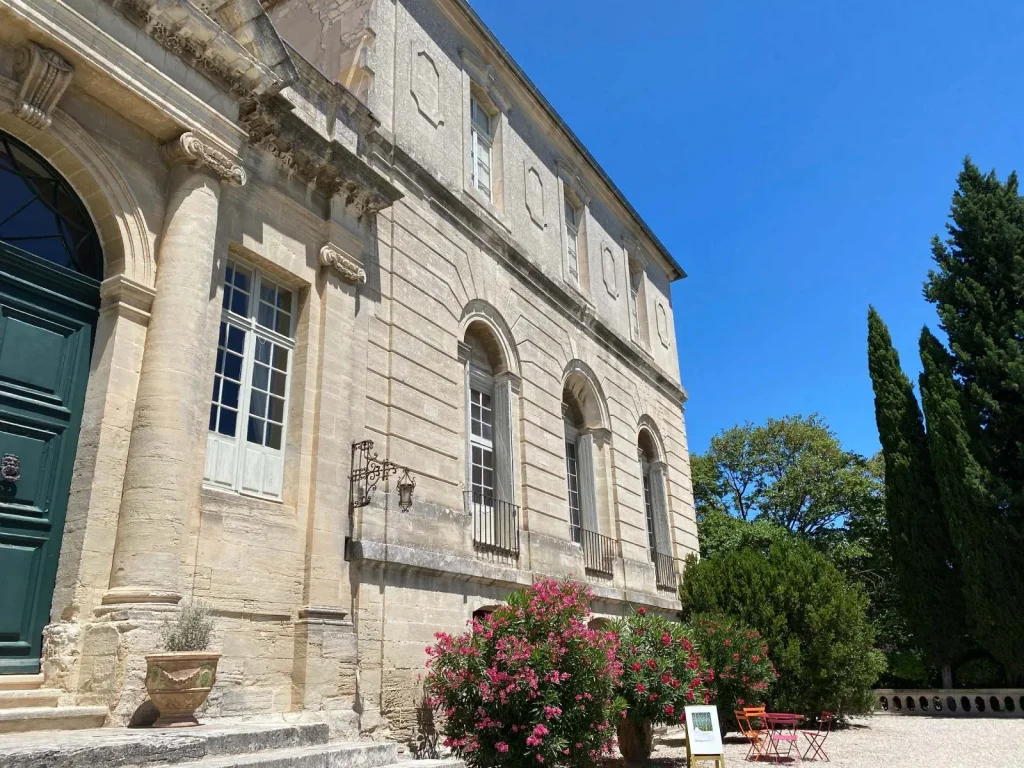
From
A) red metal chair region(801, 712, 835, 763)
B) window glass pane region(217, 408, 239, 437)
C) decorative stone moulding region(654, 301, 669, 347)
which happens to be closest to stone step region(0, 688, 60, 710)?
window glass pane region(217, 408, 239, 437)

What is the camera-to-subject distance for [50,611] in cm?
588

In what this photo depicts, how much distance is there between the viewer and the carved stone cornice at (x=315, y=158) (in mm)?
7945

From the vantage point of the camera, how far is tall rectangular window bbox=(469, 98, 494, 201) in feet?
42.8

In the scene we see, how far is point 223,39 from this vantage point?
717 centimetres

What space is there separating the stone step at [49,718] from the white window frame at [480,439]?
219 inches

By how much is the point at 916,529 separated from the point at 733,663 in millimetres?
10678

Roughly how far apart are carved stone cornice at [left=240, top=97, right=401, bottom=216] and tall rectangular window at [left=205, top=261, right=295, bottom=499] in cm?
133

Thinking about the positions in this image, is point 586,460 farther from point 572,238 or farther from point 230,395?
point 230,395

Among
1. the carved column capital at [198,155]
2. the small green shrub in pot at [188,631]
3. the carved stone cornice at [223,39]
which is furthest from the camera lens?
the carved column capital at [198,155]

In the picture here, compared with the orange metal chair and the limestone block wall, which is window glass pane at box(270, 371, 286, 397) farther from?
the orange metal chair

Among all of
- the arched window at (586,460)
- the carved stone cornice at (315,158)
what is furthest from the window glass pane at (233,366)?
the arched window at (586,460)

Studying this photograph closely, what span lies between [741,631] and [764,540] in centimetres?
1590

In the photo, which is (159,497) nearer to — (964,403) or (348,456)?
(348,456)

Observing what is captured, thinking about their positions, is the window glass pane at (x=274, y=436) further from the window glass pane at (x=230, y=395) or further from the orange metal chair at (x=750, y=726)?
the orange metal chair at (x=750, y=726)
